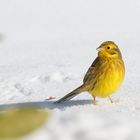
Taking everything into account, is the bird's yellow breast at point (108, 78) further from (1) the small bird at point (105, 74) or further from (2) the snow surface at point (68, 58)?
(2) the snow surface at point (68, 58)

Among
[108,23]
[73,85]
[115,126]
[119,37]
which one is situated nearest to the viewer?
[115,126]

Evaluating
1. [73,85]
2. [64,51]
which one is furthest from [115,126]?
[64,51]

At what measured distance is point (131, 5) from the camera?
14.3 meters

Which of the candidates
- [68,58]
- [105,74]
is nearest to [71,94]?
[105,74]

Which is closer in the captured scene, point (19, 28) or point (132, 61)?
point (132, 61)

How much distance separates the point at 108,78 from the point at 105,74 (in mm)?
58

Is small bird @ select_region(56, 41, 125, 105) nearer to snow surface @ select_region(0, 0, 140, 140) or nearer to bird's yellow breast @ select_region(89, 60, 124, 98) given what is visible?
bird's yellow breast @ select_region(89, 60, 124, 98)

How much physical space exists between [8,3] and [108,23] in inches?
125

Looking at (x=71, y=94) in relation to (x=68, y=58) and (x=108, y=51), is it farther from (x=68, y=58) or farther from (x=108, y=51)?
(x=68, y=58)

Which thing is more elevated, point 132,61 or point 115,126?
point 115,126

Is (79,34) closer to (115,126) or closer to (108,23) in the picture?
(108,23)

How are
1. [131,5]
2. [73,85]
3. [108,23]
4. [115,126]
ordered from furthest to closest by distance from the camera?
1. [131,5]
2. [108,23]
3. [73,85]
4. [115,126]

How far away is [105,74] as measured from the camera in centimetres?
647

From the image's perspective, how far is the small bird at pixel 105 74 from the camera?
644cm
